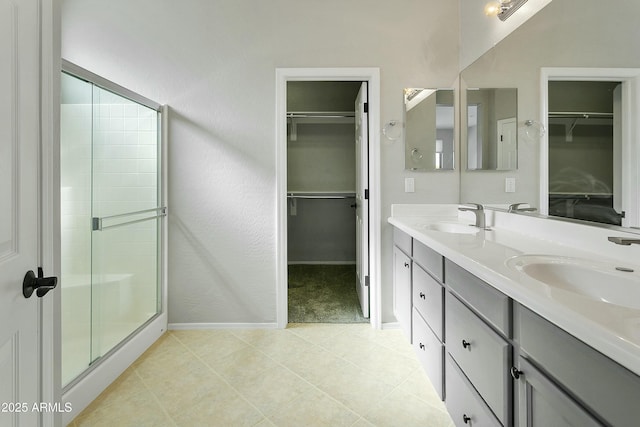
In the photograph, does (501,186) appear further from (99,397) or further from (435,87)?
(99,397)

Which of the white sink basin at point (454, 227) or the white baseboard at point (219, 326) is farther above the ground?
the white sink basin at point (454, 227)

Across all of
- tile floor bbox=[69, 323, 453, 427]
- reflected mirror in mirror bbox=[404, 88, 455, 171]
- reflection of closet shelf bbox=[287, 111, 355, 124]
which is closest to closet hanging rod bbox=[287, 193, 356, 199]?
reflection of closet shelf bbox=[287, 111, 355, 124]

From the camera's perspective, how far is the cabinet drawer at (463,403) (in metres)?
1.03

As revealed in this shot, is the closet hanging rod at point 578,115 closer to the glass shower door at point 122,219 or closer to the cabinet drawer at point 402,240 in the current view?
the cabinet drawer at point 402,240

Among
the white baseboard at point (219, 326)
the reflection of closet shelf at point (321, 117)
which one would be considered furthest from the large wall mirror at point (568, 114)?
the reflection of closet shelf at point (321, 117)

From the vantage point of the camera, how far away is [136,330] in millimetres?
2027

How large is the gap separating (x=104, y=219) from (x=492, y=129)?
2497mm

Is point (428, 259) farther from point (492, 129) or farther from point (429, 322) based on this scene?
point (492, 129)

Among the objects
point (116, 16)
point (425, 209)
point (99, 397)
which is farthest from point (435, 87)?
point (99, 397)

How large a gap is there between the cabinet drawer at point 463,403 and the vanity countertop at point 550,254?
0.46 meters
